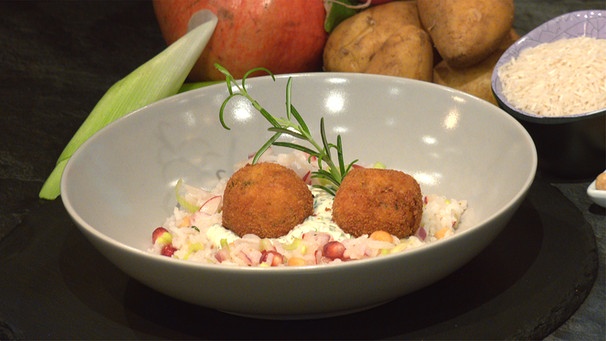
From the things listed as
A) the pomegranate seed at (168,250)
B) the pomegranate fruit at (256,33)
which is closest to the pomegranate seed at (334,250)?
the pomegranate seed at (168,250)

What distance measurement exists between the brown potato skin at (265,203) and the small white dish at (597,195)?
69 cm

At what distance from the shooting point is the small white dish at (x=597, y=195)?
2127mm

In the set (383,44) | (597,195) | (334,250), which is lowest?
(597,195)

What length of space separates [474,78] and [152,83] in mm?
868

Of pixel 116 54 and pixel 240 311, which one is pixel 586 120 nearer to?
pixel 240 311

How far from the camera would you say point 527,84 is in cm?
240

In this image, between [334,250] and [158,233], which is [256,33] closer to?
[158,233]

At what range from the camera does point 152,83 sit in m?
2.61

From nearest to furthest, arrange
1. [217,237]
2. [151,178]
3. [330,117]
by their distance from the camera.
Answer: [217,237]
[151,178]
[330,117]

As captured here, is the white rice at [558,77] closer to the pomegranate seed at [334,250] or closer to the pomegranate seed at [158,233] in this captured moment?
the pomegranate seed at [334,250]

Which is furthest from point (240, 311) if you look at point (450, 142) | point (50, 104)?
point (50, 104)

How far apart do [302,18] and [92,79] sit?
85cm

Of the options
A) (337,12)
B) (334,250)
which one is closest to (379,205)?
(334,250)

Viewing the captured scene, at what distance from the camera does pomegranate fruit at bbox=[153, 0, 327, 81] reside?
8.84ft
